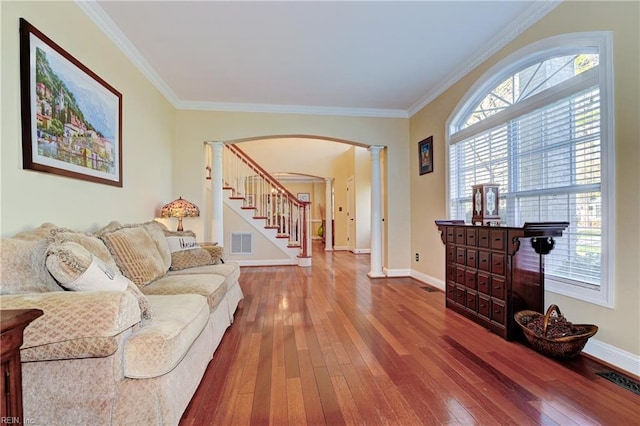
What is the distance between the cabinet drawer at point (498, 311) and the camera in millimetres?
2451

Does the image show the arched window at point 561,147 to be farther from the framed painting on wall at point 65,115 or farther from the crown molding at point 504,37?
the framed painting on wall at point 65,115

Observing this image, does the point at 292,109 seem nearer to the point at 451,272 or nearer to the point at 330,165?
the point at 451,272

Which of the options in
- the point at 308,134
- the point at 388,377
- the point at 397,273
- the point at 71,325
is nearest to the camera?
the point at 71,325

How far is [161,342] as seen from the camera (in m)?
1.35

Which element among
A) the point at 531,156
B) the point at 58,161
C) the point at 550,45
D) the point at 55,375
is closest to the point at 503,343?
the point at 531,156

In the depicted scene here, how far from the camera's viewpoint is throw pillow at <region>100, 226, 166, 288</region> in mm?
2102

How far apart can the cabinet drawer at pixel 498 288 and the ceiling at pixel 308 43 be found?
226 centimetres

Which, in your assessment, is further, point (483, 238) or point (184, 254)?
point (184, 254)

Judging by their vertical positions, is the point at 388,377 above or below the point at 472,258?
below

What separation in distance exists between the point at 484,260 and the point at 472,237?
26 cm

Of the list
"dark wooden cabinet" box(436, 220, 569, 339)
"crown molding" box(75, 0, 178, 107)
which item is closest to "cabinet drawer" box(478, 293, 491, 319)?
"dark wooden cabinet" box(436, 220, 569, 339)

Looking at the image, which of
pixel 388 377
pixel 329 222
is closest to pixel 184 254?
pixel 388 377

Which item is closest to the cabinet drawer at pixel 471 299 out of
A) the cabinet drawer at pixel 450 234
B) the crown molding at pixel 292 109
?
the cabinet drawer at pixel 450 234

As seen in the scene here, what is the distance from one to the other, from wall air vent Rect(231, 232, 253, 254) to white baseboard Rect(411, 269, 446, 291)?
10.4 feet
